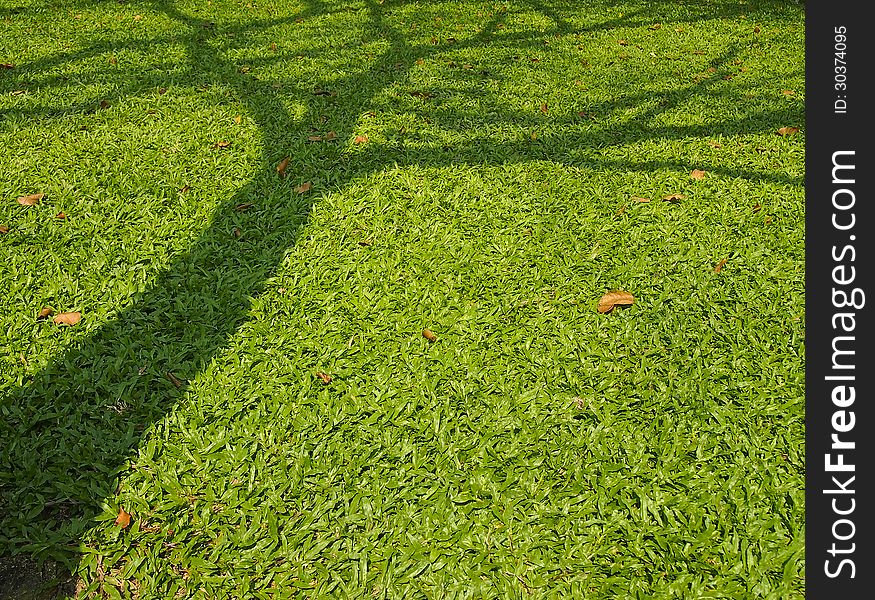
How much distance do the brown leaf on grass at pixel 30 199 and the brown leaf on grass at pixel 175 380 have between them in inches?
77.0

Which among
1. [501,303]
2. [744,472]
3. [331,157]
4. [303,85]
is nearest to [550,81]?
[303,85]

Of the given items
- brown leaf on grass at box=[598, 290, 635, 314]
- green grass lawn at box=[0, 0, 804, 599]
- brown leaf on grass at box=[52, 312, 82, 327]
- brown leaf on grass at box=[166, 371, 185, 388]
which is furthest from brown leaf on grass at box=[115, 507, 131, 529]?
brown leaf on grass at box=[598, 290, 635, 314]

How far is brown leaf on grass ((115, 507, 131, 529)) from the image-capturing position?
2055mm

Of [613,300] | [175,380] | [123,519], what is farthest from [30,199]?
[613,300]

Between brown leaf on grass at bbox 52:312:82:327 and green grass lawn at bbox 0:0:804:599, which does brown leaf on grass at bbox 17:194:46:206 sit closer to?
green grass lawn at bbox 0:0:804:599

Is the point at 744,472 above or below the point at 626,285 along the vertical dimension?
below

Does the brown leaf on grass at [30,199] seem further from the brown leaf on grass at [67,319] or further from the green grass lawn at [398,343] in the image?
the brown leaf on grass at [67,319]

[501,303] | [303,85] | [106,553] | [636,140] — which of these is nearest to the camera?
[106,553]

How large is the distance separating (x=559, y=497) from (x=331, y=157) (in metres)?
3.09

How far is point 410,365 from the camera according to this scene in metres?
2.71

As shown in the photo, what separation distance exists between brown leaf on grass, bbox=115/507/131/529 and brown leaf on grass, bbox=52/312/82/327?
46.3 inches

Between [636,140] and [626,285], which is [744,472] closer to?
[626,285]

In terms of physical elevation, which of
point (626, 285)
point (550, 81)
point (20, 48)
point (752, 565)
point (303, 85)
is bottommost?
point (752, 565)

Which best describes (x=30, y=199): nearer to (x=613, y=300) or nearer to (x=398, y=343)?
(x=398, y=343)
